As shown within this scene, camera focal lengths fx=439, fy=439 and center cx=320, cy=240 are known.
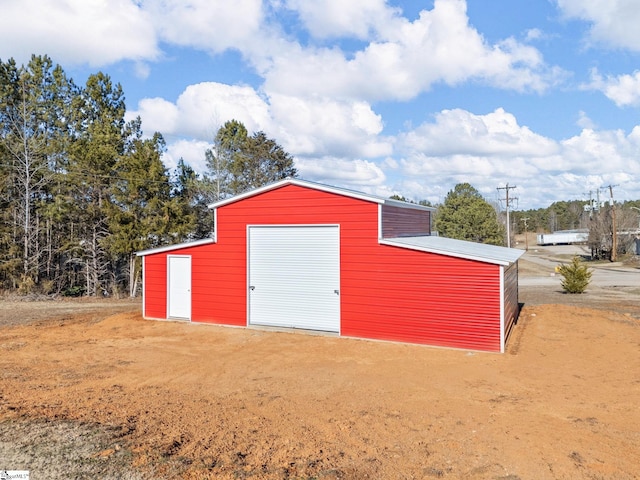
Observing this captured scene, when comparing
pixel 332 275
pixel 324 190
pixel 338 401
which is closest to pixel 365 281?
pixel 332 275

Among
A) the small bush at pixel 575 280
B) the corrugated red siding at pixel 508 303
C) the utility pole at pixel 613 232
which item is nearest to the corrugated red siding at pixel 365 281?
the corrugated red siding at pixel 508 303

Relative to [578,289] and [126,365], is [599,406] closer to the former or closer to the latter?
[126,365]

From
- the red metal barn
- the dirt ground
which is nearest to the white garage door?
the red metal barn

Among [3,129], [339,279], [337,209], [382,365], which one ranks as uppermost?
[3,129]

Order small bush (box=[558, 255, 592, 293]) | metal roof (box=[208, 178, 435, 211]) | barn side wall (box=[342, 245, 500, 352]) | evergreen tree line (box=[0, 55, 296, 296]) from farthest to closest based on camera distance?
evergreen tree line (box=[0, 55, 296, 296])
small bush (box=[558, 255, 592, 293])
metal roof (box=[208, 178, 435, 211])
barn side wall (box=[342, 245, 500, 352])

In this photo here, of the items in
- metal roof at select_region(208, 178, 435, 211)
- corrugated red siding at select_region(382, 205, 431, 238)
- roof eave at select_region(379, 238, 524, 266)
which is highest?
metal roof at select_region(208, 178, 435, 211)

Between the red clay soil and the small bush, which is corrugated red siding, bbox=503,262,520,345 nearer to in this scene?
the red clay soil

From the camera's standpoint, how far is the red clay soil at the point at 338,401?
5.00 meters

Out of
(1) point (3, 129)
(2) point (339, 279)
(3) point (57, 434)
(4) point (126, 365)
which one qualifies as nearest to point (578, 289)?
(2) point (339, 279)

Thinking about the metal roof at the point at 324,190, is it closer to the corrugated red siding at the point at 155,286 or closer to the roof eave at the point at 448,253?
the roof eave at the point at 448,253

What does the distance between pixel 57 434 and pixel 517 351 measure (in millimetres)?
9476

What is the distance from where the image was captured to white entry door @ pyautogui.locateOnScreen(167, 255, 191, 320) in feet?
47.6

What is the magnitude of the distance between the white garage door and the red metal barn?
30 mm

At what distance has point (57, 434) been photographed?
5613 mm
